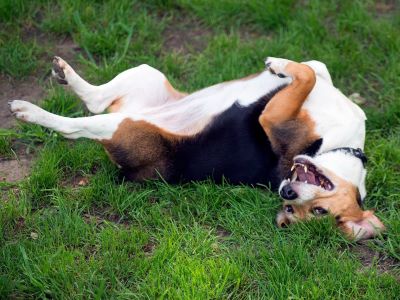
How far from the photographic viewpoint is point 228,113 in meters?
4.90

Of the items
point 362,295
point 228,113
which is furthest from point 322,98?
point 362,295

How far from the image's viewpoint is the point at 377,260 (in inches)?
178

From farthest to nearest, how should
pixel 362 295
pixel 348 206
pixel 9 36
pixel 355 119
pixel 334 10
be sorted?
1. pixel 334 10
2. pixel 9 36
3. pixel 355 119
4. pixel 348 206
5. pixel 362 295

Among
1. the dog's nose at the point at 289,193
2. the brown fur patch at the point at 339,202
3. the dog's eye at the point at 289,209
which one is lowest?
the dog's eye at the point at 289,209

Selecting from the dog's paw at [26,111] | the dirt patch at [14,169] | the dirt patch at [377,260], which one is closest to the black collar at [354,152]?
the dirt patch at [377,260]

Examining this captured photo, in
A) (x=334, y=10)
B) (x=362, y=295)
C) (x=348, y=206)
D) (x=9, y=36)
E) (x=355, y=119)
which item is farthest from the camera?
(x=334, y=10)

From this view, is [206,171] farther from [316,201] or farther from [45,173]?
[45,173]

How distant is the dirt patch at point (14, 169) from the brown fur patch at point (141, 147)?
68 centimetres

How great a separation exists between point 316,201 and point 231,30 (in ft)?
7.70

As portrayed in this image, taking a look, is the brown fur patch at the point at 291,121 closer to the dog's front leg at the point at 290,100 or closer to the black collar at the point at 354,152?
the dog's front leg at the point at 290,100

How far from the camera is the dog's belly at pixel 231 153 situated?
4754 mm

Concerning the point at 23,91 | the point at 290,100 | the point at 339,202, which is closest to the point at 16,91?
the point at 23,91

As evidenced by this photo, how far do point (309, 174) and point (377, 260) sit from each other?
73 centimetres

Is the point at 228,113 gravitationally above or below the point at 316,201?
above
